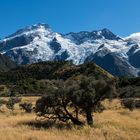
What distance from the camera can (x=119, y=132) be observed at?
998 inches

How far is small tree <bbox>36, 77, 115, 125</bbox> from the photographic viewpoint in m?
31.2

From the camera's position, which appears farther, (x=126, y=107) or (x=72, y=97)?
(x=126, y=107)

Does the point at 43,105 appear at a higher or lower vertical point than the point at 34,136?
higher

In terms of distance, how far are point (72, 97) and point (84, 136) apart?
7.91m

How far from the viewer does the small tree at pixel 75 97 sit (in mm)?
31250

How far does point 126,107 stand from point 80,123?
2090 centimetres

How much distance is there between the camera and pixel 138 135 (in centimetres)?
2378

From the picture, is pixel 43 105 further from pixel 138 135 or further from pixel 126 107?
pixel 126 107

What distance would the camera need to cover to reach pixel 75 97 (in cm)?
3091

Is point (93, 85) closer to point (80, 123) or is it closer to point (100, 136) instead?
point (80, 123)


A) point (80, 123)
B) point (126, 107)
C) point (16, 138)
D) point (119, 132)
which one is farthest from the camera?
point (126, 107)

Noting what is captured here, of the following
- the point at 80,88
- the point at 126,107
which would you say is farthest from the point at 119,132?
the point at 126,107

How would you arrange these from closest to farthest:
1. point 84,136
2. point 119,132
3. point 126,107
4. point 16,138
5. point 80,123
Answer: point 16,138 → point 84,136 → point 119,132 → point 80,123 → point 126,107

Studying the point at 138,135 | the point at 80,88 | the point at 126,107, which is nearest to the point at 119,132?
the point at 138,135
